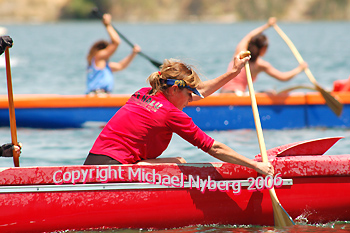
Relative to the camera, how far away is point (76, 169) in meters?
4.33

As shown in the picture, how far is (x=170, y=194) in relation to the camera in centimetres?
450

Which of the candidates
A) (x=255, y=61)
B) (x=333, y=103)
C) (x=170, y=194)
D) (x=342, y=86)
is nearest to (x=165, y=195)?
(x=170, y=194)

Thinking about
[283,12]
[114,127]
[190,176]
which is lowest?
[190,176]

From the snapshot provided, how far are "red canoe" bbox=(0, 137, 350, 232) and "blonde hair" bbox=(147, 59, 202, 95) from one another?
61 centimetres

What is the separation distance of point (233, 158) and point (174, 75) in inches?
29.9

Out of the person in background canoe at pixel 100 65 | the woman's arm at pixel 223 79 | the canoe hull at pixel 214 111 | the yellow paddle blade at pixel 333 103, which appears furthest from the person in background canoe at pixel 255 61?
the woman's arm at pixel 223 79

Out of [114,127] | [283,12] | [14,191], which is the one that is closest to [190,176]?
[114,127]

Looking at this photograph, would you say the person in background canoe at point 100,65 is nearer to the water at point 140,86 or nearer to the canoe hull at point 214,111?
the canoe hull at point 214,111

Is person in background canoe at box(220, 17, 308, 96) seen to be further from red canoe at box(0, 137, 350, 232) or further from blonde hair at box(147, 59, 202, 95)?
blonde hair at box(147, 59, 202, 95)

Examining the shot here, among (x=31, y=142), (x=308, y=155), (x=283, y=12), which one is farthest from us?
(x=283, y=12)

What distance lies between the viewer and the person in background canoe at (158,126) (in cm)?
427

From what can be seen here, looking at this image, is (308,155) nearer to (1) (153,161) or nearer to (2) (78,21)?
(1) (153,161)

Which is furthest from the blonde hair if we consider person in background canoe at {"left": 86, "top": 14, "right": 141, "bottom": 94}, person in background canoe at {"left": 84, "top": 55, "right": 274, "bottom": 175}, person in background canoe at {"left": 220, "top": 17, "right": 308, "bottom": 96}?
person in background canoe at {"left": 86, "top": 14, "right": 141, "bottom": 94}

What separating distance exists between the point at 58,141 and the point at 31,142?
385 mm
